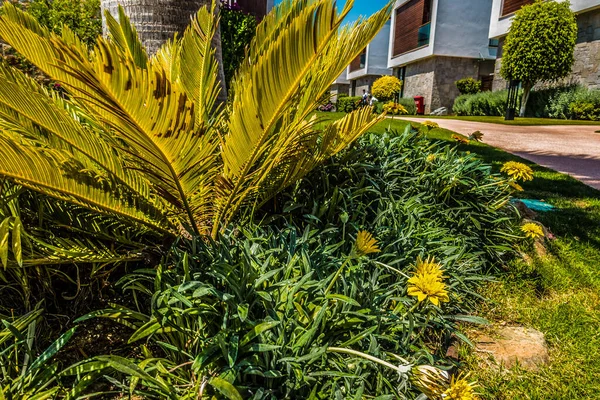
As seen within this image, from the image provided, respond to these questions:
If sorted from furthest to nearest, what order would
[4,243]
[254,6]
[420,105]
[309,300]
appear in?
1. [420,105]
2. [254,6]
3. [309,300]
4. [4,243]

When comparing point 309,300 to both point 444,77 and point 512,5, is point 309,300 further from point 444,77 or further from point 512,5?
point 444,77

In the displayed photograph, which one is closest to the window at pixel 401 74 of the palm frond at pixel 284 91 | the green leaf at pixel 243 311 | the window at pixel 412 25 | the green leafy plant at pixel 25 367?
the window at pixel 412 25

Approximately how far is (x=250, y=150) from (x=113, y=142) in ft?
1.99

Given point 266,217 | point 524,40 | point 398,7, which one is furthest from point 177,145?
point 398,7

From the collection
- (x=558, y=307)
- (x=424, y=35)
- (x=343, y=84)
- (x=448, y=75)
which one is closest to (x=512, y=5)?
(x=448, y=75)

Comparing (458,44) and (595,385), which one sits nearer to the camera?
(595,385)

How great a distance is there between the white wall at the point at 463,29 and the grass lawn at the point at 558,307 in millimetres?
23022

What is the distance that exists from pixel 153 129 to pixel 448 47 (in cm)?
2651

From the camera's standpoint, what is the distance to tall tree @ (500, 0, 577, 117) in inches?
642

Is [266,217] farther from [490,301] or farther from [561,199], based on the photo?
[561,199]

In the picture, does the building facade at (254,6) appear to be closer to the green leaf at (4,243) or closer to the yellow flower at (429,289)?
the green leaf at (4,243)

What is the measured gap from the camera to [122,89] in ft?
4.23

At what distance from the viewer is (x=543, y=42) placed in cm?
1631

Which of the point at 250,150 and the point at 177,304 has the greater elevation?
the point at 250,150
